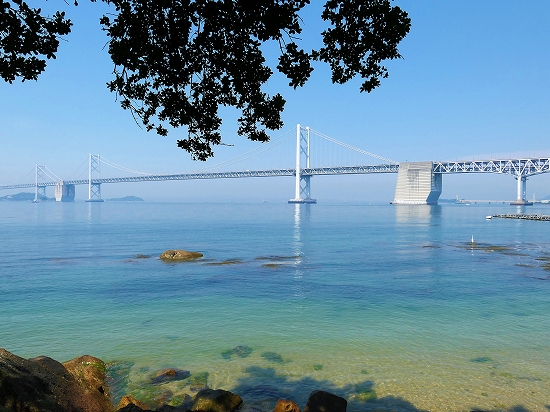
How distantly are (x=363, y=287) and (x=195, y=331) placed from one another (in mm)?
8052

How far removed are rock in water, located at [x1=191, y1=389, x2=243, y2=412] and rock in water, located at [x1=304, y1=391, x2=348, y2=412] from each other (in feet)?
3.92

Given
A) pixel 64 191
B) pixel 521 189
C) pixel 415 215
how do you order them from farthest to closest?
pixel 64 191
pixel 521 189
pixel 415 215

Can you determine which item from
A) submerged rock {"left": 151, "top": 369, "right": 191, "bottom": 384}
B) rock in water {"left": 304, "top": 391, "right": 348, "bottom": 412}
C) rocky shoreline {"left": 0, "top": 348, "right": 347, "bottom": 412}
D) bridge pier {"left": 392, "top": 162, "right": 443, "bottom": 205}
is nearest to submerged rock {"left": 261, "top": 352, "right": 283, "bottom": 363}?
submerged rock {"left": 151, "top": 369, "right": 191, "bottom": 384}

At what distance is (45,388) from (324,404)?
363cm

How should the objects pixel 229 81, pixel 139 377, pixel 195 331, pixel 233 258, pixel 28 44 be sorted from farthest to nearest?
pixel 233 258
pixel 195 331
pixel 139 377
pixel 229 81
pixel 28 44

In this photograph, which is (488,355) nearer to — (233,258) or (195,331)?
(195,331)

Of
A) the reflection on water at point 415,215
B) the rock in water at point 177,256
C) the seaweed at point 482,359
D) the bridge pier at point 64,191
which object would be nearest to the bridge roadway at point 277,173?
the reflection on water at point 415,215

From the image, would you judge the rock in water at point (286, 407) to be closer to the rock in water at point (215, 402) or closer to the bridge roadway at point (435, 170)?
the rock in water at point (215, 402)

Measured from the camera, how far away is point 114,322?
1192 cm

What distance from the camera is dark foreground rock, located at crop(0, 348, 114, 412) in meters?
5.00

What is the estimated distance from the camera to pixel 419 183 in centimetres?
12494

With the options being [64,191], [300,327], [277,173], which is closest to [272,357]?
[300,327]

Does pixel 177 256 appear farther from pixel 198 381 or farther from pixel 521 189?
pixel 521 189

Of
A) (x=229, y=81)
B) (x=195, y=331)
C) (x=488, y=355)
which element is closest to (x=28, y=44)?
(x=229, y=81)
